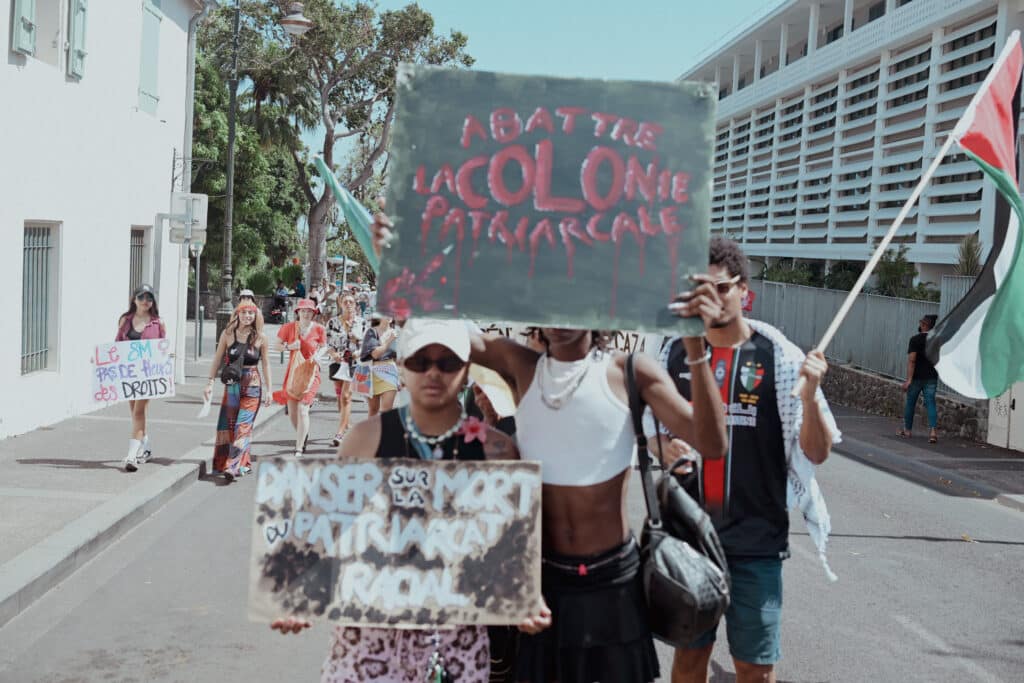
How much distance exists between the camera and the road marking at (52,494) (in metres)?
9.94

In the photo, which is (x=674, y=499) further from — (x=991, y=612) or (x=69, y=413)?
(x=69, y=413)

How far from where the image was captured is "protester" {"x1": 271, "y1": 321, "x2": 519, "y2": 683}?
12.5ft

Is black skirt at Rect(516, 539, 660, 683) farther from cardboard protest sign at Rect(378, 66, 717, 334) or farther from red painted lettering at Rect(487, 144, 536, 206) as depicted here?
red painted lettering at Rect(487, 144, 536, 206)

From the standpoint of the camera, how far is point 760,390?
178 inches

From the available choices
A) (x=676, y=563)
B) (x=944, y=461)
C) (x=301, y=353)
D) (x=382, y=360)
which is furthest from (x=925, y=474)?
(x=676, y=563)

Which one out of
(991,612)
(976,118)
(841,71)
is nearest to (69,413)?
(991,612)

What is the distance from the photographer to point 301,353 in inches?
521

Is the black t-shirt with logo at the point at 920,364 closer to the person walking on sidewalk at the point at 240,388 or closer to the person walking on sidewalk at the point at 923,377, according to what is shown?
the person walking on sidewalk at the point at 923,377

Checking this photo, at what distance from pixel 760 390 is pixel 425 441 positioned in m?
1.36

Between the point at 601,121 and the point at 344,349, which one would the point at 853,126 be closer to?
the point at 344,349

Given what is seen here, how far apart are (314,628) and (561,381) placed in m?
3.84

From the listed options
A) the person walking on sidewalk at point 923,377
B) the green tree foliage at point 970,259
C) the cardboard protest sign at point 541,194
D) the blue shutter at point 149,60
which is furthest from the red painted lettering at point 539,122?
the green tree foliage at point 970,259

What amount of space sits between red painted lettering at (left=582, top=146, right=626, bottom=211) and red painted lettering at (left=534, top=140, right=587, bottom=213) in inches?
1.6

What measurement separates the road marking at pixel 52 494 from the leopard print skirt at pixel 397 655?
6.74 metres
